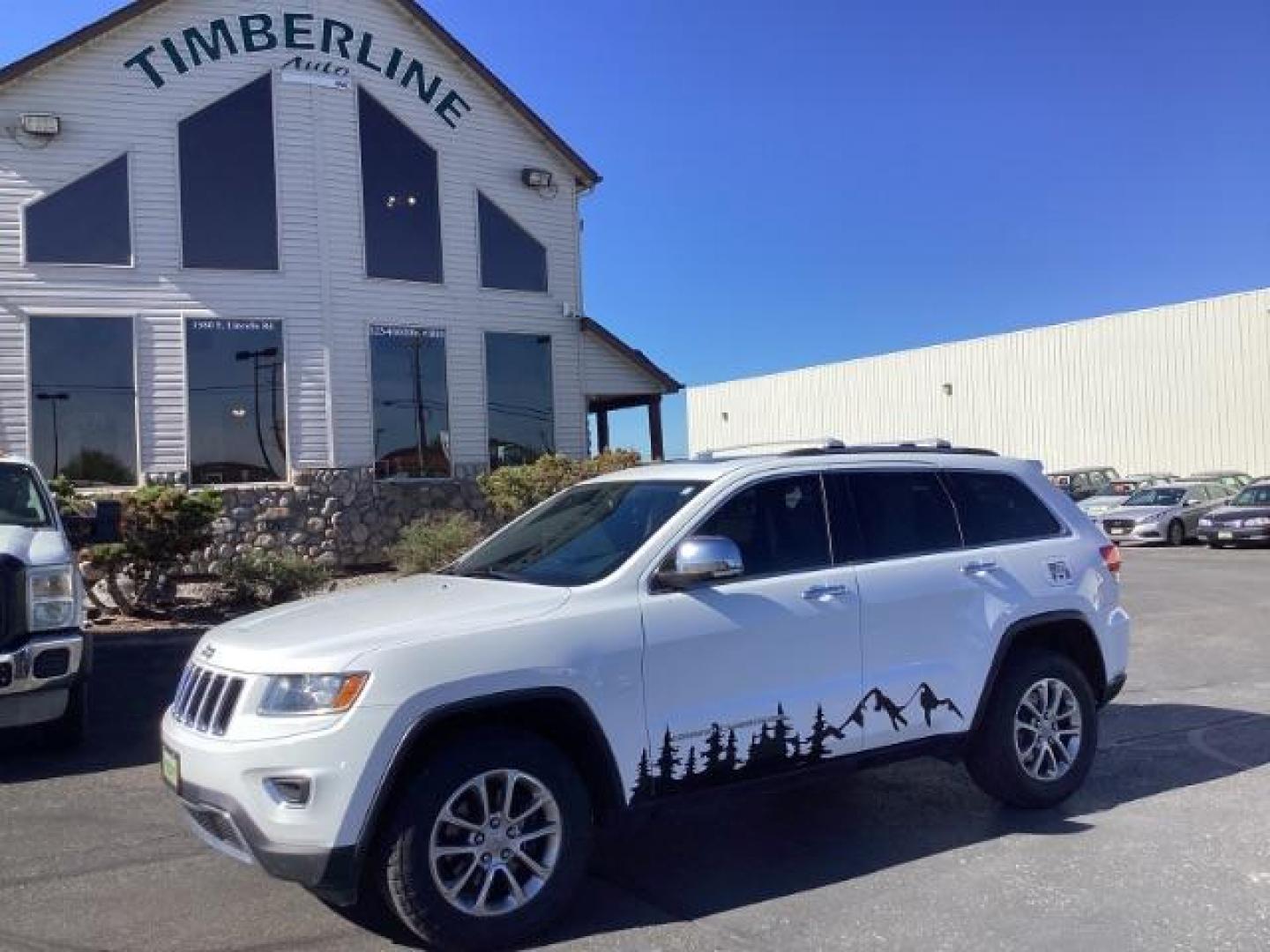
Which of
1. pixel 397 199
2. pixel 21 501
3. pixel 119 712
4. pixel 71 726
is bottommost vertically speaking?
pixel 119 712

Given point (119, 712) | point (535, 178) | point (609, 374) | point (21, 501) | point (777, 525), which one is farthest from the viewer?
point (609, 374)

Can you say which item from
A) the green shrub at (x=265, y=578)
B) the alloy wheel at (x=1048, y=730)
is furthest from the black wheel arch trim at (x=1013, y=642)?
the green shrub at (x=265, y=578)

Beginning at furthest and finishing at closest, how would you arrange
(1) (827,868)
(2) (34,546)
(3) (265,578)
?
(3) (265,578) < (2) (34,546) < (1) (827,868)

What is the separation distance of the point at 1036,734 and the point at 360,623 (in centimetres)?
335

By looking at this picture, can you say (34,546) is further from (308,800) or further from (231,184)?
(231,184)

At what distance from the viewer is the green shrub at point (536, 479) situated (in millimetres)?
16703

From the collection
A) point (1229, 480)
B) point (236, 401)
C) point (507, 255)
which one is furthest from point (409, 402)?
point (1229, 480)

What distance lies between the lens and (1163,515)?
25766mm

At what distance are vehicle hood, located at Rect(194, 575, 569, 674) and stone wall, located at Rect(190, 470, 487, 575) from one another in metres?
11.6

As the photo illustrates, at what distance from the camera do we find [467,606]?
14.8 ft

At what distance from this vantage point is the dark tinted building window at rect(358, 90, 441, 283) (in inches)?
706

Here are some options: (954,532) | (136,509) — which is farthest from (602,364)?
(954,532)

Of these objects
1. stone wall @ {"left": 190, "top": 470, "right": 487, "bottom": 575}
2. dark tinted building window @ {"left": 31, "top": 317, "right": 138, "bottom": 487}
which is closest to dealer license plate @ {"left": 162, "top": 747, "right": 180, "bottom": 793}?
stone wall @ {"left": 190, "top": 470, "right": 487, "bottom": 575}

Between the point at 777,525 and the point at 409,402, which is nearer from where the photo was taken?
the point at 777,525
